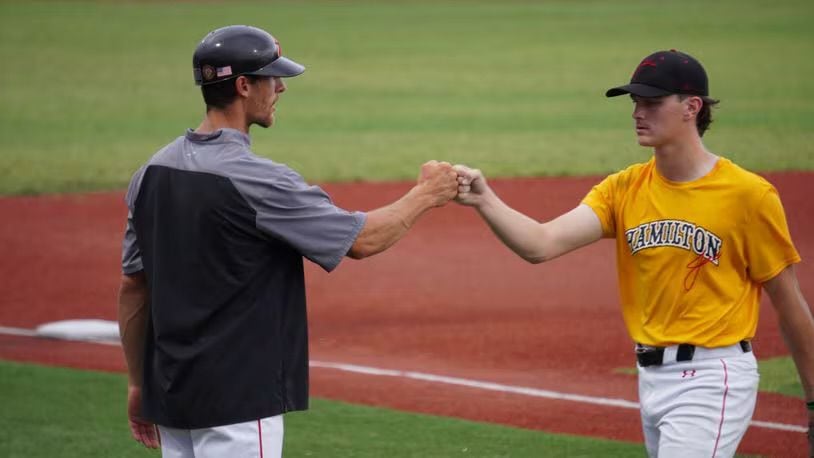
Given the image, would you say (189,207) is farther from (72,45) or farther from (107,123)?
(72,45)

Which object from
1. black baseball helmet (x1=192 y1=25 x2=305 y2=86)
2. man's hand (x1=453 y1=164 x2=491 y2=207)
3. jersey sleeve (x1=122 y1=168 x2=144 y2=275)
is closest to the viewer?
black baseball helmet (x1=192 y1=25 x2=305 y2=86)

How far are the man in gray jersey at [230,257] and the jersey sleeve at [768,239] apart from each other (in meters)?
1.31

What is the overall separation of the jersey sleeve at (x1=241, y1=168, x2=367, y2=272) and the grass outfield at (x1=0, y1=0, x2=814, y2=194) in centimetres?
1357

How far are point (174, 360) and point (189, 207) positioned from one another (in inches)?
19.6

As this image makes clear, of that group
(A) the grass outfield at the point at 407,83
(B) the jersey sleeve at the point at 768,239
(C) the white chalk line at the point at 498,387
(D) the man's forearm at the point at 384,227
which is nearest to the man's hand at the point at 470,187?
(D) the man's forearm at the point at 384,227

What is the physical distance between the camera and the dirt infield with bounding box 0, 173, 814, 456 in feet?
28.4

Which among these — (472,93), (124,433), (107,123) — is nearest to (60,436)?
(124,433)

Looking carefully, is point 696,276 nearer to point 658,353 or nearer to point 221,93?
point 658,353

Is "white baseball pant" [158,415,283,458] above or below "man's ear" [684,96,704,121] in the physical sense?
below

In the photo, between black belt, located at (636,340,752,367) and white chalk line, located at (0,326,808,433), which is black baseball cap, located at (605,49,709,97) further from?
white chalk line, located at (0,326,808,433)

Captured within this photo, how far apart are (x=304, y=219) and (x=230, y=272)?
29 centimetres

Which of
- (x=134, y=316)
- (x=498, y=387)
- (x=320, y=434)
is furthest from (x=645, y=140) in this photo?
(x=498, y=387)

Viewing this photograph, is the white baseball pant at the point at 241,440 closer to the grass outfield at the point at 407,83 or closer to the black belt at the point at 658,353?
the black belt at the point at 658,353

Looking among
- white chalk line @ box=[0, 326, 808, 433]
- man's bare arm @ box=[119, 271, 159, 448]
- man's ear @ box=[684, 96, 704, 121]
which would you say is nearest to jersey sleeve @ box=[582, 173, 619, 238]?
man's ear @ box=[684, 96, 704, 121]
